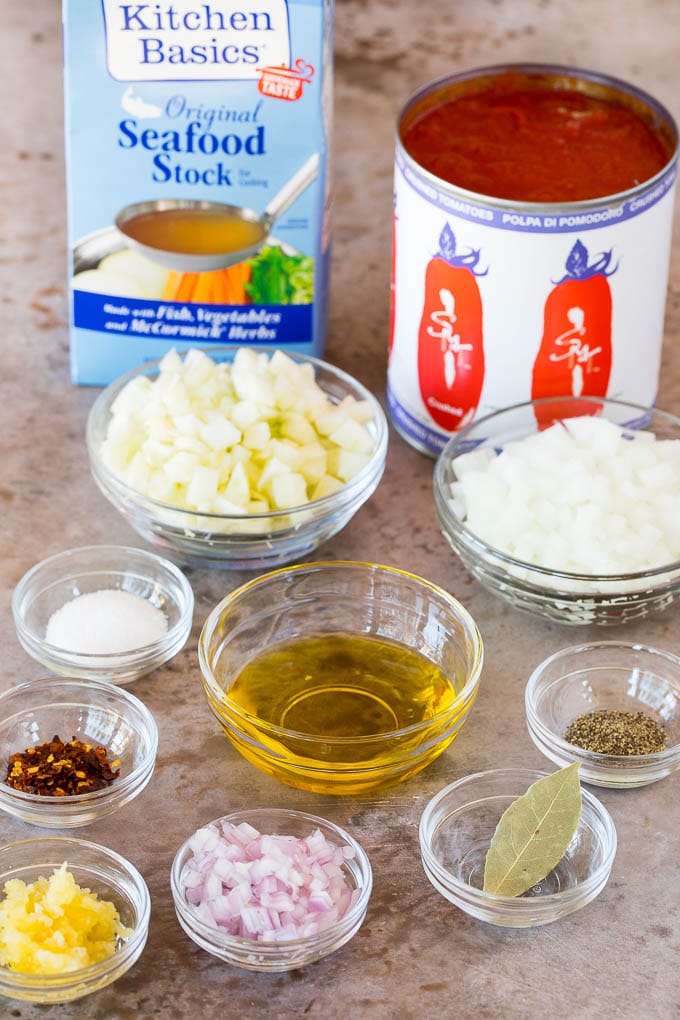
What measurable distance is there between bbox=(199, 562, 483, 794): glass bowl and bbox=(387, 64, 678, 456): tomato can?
0.30 meters

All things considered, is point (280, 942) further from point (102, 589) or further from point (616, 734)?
point (102, 589)

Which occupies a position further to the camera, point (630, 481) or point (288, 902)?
point (630, 481)

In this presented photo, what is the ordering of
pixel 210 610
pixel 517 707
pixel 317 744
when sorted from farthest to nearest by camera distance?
pixel 210 610
pixel 517 707
pixel 317 744

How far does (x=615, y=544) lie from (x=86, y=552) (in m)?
0.59

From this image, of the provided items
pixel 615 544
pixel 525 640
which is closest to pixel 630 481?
pixel 615 544

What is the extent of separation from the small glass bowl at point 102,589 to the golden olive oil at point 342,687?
105mm

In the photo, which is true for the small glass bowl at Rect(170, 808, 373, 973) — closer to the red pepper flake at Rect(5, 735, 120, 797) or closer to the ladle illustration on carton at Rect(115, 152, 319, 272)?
the red pepper flake at Rect(5, 735, 120, 797)

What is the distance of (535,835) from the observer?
1.30 meters

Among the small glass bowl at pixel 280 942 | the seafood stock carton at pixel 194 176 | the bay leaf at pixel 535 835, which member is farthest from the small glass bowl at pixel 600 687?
the seafood stock carton at pixel 194 176

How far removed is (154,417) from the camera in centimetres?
166

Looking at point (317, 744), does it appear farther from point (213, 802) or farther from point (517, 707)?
point (517, 707)

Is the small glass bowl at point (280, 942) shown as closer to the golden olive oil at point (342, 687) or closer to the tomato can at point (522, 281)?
the golden olive oil at point (342, 687)

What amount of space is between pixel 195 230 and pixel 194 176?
0.23 ft

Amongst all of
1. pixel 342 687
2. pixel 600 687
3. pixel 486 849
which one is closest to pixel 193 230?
pixel 342 687
